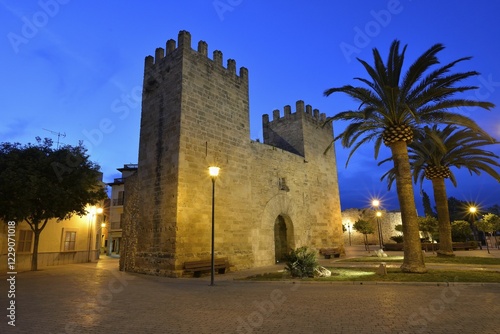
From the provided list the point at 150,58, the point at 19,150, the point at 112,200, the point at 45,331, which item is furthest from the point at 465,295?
the point at 112,200

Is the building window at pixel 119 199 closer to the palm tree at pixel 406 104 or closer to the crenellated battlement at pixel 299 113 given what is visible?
the crenellated battlement at pixel 299 113

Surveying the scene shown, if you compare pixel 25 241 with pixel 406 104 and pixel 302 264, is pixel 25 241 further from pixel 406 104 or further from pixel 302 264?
pixel 406 104

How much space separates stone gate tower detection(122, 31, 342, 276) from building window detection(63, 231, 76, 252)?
755 centimetres

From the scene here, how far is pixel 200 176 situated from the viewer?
41.5 ft

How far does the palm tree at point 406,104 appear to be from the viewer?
10.6 meters

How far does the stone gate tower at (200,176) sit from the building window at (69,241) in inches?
297

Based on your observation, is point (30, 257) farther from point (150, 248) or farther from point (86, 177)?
point (150, 248)

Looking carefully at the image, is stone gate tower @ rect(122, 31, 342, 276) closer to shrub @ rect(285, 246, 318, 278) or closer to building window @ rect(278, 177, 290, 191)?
building window @ rect(278, 177, 290, 191)

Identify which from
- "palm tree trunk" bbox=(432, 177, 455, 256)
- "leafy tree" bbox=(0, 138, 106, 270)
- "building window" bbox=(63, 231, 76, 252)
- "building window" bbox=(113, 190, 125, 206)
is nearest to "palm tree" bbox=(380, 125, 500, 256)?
"palm tree trunk" bbox=(432, 177, 455, 256)

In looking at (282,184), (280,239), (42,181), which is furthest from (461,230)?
(42,181)

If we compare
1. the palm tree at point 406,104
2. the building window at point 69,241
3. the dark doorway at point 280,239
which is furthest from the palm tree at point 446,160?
the building window at point 69,241

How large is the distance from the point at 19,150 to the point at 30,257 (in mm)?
6234

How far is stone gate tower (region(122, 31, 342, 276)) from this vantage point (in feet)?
39.3

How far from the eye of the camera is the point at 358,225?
26.0m
